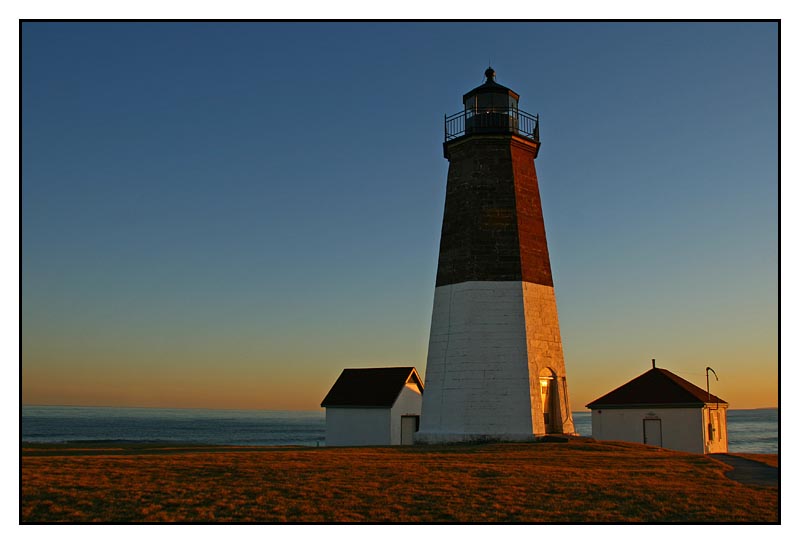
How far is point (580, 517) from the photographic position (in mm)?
14047

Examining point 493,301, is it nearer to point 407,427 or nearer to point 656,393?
point 407,427

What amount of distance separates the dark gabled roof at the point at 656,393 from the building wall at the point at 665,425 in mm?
303

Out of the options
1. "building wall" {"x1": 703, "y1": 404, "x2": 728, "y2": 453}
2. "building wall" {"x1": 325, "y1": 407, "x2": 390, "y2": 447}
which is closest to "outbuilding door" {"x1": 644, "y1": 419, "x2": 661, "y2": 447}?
"building wall" {"x1": 703, "y1": 404, "x2": 728, "y2": 453}

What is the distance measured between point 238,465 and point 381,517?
5.42 metres

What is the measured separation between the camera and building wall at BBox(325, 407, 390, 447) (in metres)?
33.8

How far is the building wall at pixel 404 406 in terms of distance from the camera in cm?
3375

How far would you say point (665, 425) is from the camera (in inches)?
1313

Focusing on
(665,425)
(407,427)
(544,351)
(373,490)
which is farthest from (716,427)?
(373,490)

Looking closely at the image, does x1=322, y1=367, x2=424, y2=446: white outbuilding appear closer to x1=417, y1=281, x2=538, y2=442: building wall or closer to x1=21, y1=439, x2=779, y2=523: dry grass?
x1=417, y1=281, x2=538, y2=442: building wall

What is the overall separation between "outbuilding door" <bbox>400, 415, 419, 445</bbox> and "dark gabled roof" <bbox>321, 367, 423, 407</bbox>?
1.19 metres

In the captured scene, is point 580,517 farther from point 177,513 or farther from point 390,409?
point 390,409

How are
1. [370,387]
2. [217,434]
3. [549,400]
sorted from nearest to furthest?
[549,400] → [370,387] → [217,434]

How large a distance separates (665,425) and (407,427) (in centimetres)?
1105

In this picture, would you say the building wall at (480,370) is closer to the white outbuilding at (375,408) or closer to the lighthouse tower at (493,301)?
the lighthouse tower at (493,301)
